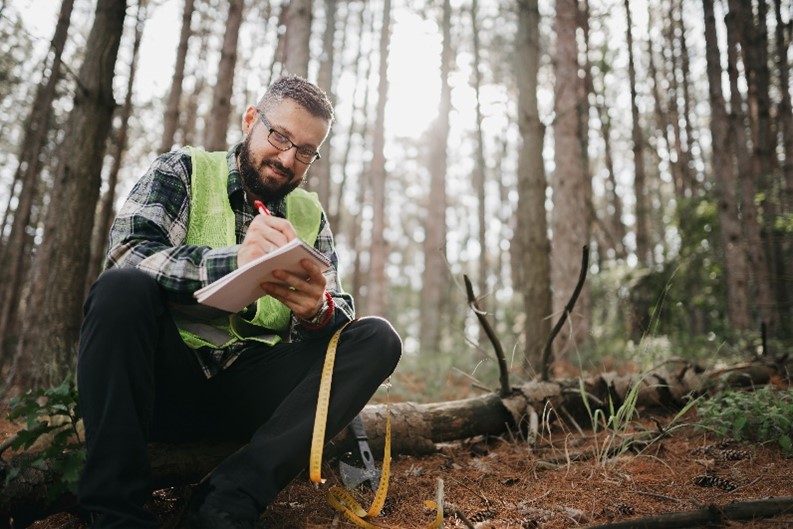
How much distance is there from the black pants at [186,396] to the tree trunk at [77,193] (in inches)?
112

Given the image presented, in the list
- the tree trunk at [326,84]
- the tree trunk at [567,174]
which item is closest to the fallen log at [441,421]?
the tree trunk at [567,174]

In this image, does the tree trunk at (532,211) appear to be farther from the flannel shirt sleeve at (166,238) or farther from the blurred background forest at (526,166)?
the flannel shirt sleeve at (166,238)

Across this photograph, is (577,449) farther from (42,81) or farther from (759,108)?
(42,81)

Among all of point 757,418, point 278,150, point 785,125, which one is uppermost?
point 785,125

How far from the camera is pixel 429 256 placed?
1401 cm

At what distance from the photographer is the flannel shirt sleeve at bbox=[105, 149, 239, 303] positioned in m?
1.73

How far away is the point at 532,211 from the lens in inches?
237

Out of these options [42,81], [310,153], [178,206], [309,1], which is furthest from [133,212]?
[42,81]

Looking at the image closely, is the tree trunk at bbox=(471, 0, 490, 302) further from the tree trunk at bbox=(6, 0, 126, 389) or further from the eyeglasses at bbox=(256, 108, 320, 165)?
the eyeglasses at bbox=(256, 108, 320, 165)

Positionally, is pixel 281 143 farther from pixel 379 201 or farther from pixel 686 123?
pixel 686 123

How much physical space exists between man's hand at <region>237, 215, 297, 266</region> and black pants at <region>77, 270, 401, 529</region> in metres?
Answer: 0.33

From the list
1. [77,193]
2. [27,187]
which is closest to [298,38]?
[77,193]

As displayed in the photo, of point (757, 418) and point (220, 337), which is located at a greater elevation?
point (220, 337)

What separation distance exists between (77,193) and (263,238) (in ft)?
11.6
